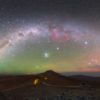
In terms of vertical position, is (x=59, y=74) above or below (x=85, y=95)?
above

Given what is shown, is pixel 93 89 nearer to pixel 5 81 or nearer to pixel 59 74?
pixel 59 74

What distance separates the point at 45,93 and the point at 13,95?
14.2 feet

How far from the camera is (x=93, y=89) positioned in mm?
54688

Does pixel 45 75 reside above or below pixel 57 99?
above

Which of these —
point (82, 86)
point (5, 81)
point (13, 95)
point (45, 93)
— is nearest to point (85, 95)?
point (82, 86)

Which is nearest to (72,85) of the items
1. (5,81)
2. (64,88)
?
(64,88)

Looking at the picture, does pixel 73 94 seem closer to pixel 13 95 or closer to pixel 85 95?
pixel 85 95

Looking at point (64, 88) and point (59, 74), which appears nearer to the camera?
point (64, 88)

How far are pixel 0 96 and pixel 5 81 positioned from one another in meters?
7.84

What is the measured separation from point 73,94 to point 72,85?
1420 mm

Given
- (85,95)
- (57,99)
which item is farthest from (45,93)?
(85,95)

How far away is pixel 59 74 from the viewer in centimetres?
6294

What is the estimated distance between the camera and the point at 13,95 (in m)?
54.8

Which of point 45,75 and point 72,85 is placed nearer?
point 72,85
